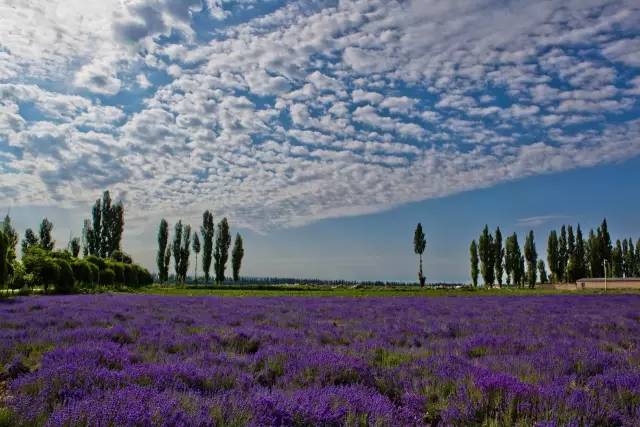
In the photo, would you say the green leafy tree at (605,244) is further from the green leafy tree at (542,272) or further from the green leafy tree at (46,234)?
the green leafy tree at (46,234)

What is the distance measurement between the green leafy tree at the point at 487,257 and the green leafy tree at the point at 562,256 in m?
19.2

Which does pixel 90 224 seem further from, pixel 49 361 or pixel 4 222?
pixel 49 361

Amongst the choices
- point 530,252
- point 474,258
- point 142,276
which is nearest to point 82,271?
point 142,276

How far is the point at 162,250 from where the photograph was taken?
84812mm

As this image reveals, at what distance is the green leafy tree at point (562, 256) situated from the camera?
312 feet

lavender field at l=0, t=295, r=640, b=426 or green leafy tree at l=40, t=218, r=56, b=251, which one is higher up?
green leafy tree at l=40, t=218, r=56, b=251

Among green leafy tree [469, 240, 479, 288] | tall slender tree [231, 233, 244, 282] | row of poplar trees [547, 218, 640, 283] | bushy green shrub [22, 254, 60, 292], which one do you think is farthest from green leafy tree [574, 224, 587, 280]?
bushy green shrub [22, 254, 60, 292]

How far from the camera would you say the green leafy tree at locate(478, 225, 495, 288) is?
8588cm

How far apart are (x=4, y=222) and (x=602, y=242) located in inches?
4034

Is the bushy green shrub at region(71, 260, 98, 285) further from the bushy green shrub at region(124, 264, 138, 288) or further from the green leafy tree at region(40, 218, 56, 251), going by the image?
the green leafy tree at region(40, 218, 56, 251)

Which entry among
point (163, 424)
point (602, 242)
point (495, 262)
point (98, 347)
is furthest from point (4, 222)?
point (602, 242)

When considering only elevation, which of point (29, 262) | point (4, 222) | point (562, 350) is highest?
point (4, 222)

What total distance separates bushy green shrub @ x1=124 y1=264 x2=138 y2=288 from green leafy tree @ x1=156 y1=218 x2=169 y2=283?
2594cm

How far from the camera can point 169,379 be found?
4980 mm
